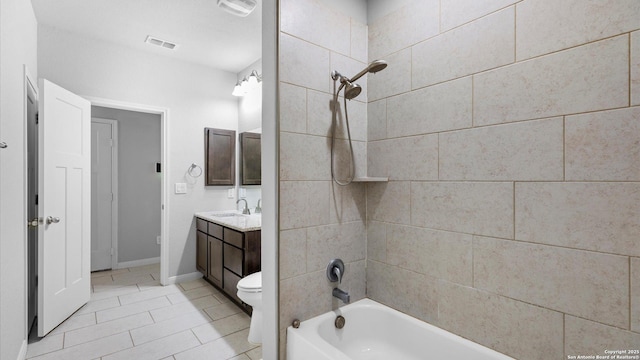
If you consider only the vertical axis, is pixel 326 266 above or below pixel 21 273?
above

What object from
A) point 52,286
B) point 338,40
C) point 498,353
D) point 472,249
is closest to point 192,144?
point 52,286

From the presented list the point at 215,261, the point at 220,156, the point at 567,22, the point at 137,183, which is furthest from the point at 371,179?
→ the point at 137,183

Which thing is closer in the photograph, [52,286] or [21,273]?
[21,273]

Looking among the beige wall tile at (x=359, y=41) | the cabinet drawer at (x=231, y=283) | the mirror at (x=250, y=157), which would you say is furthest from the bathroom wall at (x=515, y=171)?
the mirror at (x=250, y=157)

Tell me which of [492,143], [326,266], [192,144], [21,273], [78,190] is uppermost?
[192,144]

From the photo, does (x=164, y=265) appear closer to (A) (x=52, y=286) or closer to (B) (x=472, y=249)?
(A) (x=52, y=286)

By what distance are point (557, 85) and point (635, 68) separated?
0.20 metres

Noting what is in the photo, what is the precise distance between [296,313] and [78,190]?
8.47 feet

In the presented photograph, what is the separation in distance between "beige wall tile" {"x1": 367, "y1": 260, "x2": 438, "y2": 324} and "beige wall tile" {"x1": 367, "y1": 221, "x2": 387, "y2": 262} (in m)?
0.04

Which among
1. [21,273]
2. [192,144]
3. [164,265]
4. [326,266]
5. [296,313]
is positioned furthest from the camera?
[192,144]

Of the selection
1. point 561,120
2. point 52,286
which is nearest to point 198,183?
point 52,286

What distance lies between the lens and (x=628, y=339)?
3.07ft

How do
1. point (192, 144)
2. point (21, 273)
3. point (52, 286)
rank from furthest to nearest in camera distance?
point (192, 144)
point (52, 286)
point (21, 273)

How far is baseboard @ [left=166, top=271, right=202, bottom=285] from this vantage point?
340 centimetres
